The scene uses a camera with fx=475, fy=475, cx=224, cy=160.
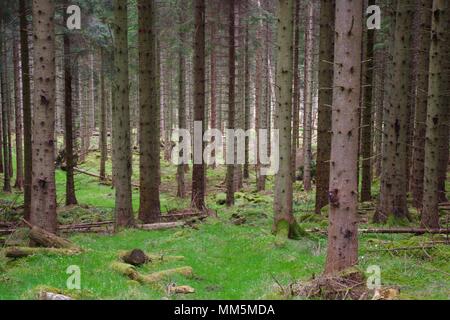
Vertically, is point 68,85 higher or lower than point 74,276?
higher

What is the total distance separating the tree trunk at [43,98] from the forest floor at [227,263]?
2097mm

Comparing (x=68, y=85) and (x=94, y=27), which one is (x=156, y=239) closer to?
(x=68, y=85)

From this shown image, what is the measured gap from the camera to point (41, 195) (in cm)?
1201

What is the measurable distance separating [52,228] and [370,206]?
1218 centimetres

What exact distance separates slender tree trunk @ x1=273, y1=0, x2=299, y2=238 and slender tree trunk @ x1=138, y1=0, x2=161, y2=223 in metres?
5.36

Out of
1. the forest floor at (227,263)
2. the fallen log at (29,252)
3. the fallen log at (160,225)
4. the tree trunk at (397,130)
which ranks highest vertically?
the tree trunk at (397,130)

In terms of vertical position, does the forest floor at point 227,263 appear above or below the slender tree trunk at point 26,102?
below

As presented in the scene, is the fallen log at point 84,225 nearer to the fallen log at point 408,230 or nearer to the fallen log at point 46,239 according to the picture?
the fallen log at point 46,239

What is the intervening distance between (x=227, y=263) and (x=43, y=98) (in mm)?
6019

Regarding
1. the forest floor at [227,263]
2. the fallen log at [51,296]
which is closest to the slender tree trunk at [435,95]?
the forest floor at [227,263]

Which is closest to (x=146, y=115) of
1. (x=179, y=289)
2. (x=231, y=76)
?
(x=231, y=76)

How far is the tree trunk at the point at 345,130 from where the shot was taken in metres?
7.73

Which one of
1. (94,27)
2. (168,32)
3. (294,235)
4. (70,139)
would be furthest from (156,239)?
(168,32)

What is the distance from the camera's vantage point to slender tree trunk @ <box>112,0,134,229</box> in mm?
14906
